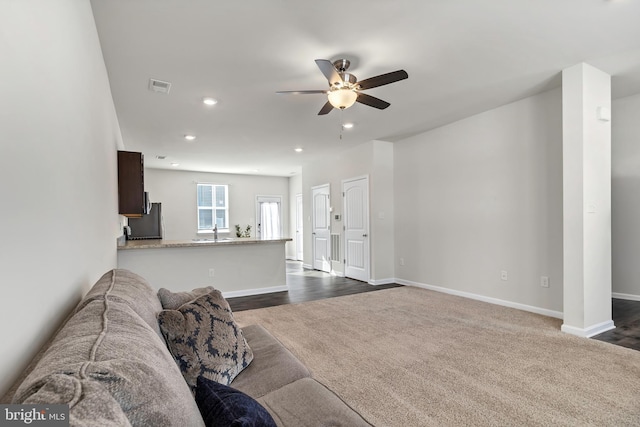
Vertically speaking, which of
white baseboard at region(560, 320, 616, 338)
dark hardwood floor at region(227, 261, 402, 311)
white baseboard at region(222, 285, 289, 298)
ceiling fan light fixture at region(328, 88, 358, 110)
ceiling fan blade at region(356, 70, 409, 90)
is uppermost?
ceiling fan blade at region(356, 70, 409, 90)

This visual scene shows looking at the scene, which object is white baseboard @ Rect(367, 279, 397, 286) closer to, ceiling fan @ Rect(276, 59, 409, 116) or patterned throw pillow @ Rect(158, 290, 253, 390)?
ceiling fan @ Rect(276, 59, 409, 116)

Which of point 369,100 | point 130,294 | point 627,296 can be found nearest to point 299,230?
point 369,100

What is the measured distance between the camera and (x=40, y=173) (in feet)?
3.31

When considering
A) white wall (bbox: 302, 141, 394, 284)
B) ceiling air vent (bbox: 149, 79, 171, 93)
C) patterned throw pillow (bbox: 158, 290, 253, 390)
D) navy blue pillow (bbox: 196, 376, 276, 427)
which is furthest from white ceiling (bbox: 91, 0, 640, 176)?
navy blue pillow (bbox: 196, 376, 276, 427)

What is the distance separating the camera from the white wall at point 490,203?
3688 mm

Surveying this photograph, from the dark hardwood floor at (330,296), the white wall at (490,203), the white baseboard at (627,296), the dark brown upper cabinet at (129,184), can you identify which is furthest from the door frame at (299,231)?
the white baseboard at (627,296)

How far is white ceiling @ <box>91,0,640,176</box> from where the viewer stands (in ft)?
7.04

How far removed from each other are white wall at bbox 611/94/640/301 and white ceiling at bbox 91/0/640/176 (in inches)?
15.2

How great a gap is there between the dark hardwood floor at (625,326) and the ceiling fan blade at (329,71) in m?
3.41

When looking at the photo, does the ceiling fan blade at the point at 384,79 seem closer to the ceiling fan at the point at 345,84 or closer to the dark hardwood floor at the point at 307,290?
the ceiling fan at the point at 345,84

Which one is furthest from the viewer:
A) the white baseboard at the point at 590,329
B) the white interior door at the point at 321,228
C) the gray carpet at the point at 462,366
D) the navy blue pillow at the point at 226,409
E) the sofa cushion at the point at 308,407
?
the white interior door at the point at 321,228

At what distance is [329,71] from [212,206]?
7.33 meters

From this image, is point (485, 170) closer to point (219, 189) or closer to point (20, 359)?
point (20, 359)

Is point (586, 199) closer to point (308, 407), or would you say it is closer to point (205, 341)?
point (308, 407)
